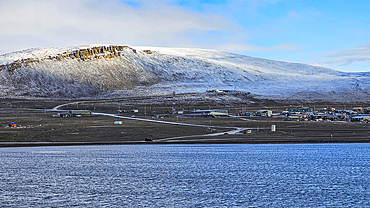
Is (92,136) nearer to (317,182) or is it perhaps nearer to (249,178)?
(249,178)

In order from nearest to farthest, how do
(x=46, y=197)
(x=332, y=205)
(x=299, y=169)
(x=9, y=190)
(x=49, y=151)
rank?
(x=332, y=205), (x=46, y=197), (x=9, y=190), (x=299, y=169), (x=49, y=151)

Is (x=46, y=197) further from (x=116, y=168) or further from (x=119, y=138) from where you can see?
(x=119, y=138)

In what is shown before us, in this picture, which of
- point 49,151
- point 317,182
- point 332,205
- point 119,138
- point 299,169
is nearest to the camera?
point 332,205

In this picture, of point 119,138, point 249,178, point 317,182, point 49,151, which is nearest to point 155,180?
point 249,178

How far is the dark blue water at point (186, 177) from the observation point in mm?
27547

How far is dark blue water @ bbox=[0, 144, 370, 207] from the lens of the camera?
1085 inches

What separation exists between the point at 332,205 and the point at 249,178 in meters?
11.2

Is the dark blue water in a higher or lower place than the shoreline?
lower

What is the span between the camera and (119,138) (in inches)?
2712

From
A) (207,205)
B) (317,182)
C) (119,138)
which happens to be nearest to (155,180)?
(207,205)

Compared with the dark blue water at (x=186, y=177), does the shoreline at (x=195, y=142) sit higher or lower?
higher

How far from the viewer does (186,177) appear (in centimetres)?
3728

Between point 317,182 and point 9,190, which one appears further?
point 317,182

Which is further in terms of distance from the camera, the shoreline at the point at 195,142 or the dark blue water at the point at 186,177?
the shoreline at the point at 195,142
